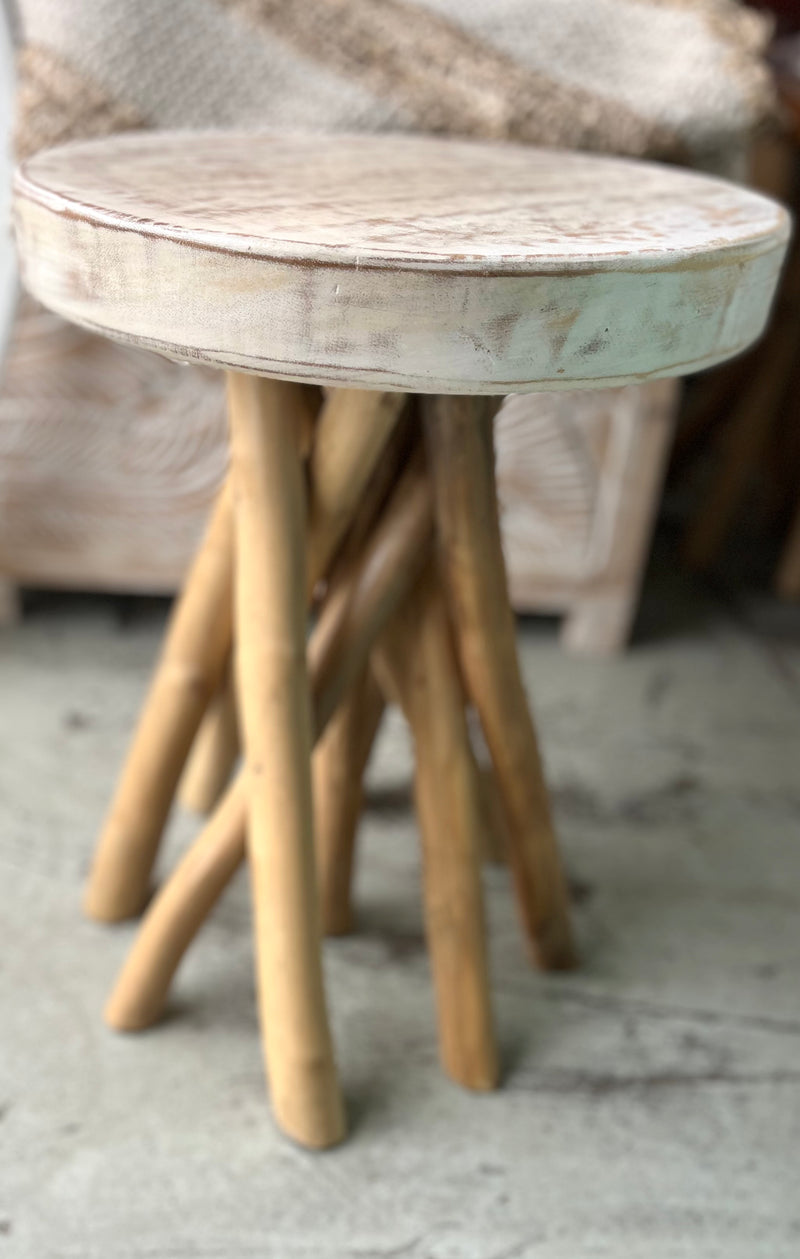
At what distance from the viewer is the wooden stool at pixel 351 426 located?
1.52ft

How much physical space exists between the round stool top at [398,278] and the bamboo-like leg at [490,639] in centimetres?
13

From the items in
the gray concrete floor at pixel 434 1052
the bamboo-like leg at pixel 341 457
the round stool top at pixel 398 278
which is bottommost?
the gray concrete floor at pixel 434 1052

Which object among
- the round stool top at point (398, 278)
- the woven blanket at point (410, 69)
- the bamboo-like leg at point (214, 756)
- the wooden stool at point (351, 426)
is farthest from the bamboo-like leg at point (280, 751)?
the woven blanket at point (410, 69)

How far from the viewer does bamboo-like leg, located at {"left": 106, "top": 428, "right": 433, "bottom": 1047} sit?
0.67 metres

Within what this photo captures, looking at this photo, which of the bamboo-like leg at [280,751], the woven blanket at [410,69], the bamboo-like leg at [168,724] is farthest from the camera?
the woven blanket at [410,69]

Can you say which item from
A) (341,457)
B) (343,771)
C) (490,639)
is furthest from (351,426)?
(343,771)

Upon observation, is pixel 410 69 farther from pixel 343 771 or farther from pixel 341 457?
pixel 343 771

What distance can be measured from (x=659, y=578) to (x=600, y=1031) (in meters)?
0.84

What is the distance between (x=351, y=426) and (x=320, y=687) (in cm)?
16

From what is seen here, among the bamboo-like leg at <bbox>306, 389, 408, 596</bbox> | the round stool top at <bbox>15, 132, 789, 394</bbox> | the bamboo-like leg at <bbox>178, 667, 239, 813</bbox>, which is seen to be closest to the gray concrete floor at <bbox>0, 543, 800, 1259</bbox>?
the bamboo-like leg at <bbox>178, 667, 239, 813</bbox>

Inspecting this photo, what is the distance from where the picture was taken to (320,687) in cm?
68

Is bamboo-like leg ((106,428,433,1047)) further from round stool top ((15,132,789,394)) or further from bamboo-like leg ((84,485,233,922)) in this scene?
round stool top ((15,132,789,394))

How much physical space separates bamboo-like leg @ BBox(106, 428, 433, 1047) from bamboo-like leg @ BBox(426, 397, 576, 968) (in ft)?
0.07

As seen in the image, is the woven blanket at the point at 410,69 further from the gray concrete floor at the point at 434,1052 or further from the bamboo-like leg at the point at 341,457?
the gray concrete floor at the point at 434,1052
